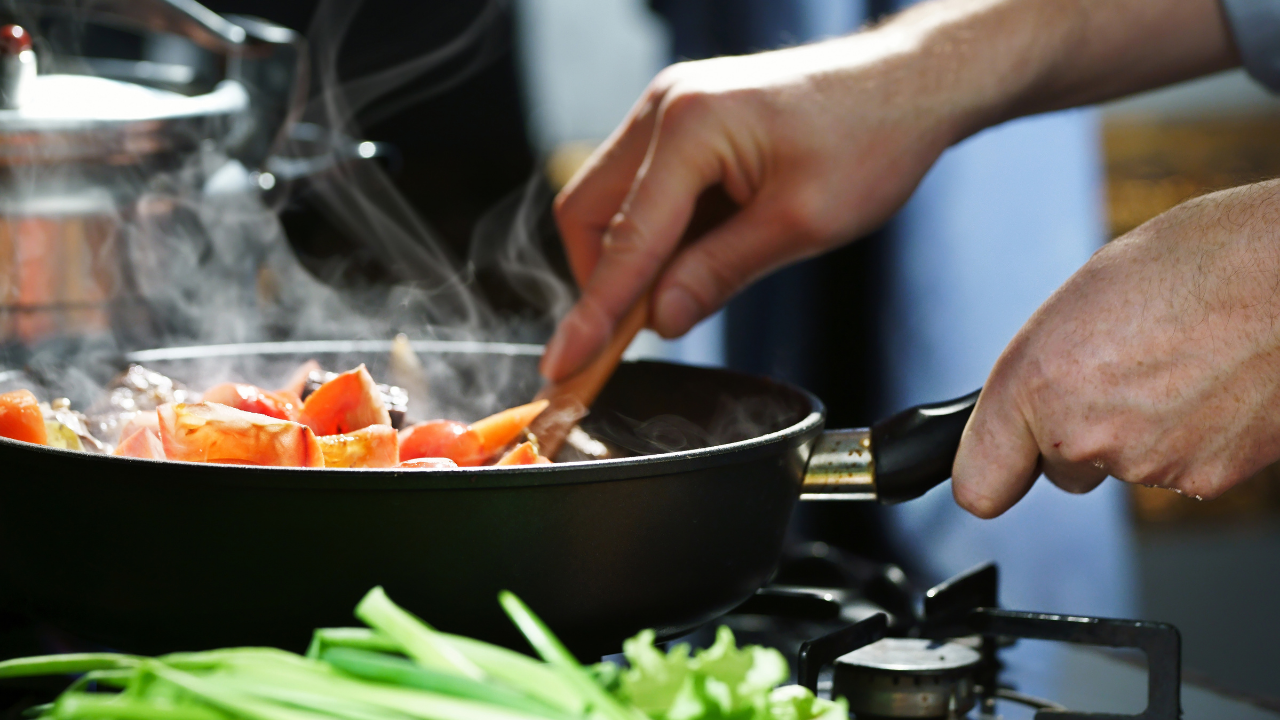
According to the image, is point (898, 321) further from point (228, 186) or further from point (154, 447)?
point (154, 447)

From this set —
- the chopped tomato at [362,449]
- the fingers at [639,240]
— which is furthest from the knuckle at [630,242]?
the chopped tomato at [362,449]

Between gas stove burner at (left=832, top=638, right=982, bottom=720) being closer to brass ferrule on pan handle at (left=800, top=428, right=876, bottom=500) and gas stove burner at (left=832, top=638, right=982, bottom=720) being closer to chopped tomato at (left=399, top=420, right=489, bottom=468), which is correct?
brass ferrule on pan handle at (left=800, top=428, right=876, bottom=500)

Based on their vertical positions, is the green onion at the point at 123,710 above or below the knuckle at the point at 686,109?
below

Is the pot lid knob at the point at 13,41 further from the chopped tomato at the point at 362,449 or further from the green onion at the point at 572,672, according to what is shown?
the green onion at the point at 572,672

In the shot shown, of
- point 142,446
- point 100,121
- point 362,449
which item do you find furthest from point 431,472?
point 100,121

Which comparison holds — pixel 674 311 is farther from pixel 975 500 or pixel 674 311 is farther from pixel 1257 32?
pixel 1257 32

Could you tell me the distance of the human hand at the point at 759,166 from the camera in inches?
43.4

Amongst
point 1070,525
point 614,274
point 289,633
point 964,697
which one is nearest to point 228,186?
point 614,274

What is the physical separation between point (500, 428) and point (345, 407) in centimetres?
12

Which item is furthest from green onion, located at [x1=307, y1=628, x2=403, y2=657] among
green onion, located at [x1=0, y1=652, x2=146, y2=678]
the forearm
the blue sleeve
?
the blue sleeve

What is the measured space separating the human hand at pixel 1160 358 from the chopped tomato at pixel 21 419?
0.66 meters

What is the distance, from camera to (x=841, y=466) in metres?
0.85

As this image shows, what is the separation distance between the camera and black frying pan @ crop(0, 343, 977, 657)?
62 cm

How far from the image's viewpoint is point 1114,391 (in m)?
0.78
